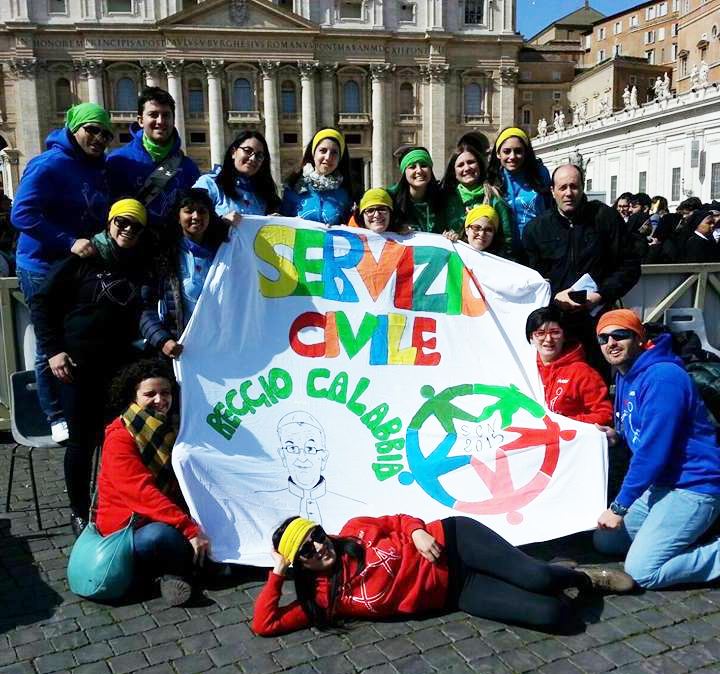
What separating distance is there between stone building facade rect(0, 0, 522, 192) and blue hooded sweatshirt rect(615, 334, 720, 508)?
53921mm

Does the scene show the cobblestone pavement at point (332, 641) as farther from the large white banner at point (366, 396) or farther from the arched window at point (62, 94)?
the arched window at point (62, 94)

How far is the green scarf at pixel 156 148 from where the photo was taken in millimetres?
5113

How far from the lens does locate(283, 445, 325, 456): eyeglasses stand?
4070 mm

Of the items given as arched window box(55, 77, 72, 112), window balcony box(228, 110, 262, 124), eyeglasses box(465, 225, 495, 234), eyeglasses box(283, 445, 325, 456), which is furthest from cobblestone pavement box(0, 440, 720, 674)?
arched window box(55, 77, 72, 112)

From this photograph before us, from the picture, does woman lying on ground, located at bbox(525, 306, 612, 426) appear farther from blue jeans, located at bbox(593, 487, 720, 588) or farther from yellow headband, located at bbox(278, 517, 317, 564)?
yellow headband, located at bbox(278, 517, 317, 564)

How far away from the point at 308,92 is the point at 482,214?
54.2 meters

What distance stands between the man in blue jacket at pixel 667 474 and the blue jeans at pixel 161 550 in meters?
2.05

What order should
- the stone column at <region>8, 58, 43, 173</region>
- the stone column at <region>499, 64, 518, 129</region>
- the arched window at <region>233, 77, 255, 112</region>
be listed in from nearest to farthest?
the stone column at <region>8, 58, 43, 173</region> < the arched window at <region>233, 77, 255, 112</region> < the stone column at <region>499, 64, 518, 129</region>

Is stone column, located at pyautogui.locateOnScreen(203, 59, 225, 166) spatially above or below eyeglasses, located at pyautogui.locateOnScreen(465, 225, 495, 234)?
above

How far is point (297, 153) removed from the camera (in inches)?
2281

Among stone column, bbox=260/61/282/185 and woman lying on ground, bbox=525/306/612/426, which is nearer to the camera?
woman lying on ground, bbox=525/306/612/426

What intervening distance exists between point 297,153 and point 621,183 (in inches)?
1098

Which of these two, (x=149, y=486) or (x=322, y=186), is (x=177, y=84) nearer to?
(x=322, y=186)

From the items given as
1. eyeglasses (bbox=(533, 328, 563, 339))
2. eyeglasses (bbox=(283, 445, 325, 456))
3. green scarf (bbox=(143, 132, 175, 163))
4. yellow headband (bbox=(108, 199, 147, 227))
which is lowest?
eyeglasses (bbox=(283, 445, 325, 456))
